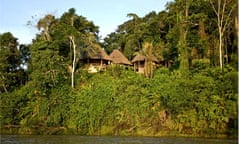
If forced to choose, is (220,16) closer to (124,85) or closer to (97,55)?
(124,85)

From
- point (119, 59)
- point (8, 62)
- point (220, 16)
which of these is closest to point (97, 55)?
point (119, 59)

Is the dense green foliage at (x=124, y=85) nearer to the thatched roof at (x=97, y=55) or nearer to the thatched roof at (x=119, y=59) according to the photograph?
the thatched roof at (x=97, y=55)

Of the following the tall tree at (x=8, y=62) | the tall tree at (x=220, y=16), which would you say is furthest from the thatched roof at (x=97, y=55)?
the tall tree at (x=220, y=16)

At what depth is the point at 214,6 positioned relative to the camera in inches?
1027

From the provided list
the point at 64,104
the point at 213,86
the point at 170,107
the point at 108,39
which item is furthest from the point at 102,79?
the point at 108,39

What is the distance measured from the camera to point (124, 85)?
25.3 meters

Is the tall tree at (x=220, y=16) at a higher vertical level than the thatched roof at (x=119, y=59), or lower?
higher

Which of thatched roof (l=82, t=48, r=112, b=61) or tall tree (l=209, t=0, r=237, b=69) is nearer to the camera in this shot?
tall tree (l=209, t=0, r=237, b=69)

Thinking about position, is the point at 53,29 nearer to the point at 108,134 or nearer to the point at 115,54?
the point at 115,54

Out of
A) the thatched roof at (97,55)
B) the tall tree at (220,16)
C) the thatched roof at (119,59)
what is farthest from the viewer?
the thatched roof at (119,59)

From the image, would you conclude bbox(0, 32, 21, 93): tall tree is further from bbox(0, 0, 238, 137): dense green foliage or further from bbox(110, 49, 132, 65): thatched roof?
bbox(110, 49, 132, 65): thatched roof

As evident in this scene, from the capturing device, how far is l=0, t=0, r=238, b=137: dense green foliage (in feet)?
74.2

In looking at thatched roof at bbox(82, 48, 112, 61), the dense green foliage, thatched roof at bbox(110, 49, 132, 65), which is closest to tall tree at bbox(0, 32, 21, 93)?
the dense green foliage

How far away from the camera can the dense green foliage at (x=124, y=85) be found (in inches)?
891
